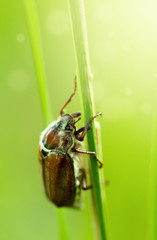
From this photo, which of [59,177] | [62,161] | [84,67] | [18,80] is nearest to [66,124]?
[62,161]

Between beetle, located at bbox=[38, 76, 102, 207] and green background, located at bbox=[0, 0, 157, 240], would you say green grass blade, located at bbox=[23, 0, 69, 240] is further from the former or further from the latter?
beetle, located at bbox=[38, 76, 102, 207]

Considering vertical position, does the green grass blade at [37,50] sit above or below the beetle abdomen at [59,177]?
above

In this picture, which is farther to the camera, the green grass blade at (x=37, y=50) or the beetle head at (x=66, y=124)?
the beetle head at (x=66, y=124)

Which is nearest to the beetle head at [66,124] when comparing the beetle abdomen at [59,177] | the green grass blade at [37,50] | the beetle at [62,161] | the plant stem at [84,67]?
the beetle at [62,161]

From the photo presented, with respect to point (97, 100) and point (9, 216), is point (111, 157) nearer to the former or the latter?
point (97, 100)

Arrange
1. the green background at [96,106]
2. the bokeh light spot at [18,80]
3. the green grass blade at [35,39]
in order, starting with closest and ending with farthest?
the green grass blade at [35,39]
the green background at [96,106]
the bokeh light spot at [18,80]

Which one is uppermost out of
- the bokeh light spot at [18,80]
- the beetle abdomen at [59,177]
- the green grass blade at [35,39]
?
the green grass blade at [35,39]

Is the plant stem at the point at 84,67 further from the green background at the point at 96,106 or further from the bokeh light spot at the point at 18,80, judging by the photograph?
the bokeh light spot at the point at 18,80

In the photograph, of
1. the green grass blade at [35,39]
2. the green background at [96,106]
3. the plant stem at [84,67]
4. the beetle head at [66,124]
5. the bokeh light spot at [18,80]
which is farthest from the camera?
the bokeh light spot at [18,80]
